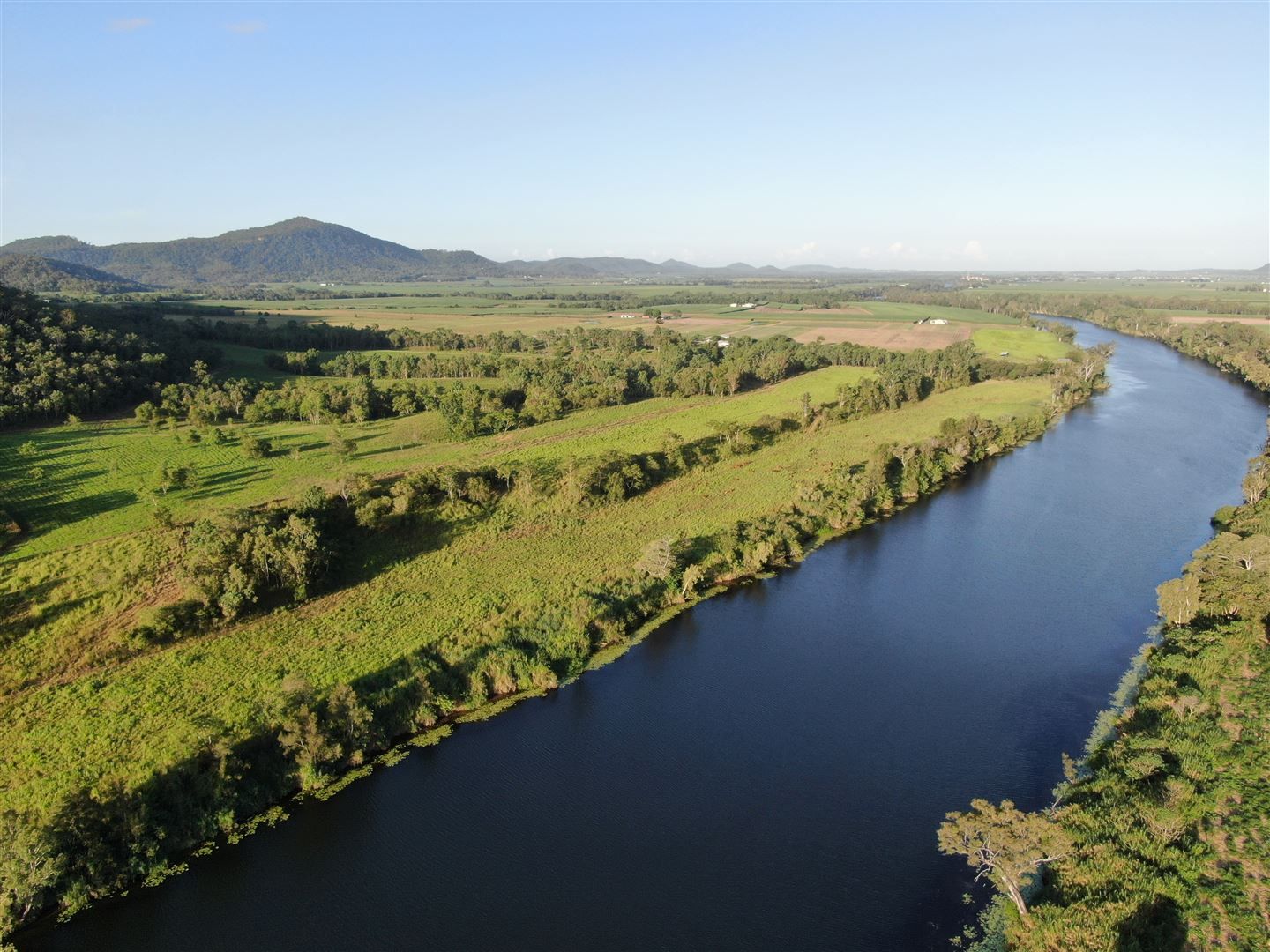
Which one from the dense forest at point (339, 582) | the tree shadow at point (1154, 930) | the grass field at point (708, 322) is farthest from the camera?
the grass field at point (708, 322)

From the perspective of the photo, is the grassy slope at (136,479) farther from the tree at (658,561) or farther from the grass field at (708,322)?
the grass field at (708,322)

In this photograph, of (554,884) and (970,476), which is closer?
(554,884)

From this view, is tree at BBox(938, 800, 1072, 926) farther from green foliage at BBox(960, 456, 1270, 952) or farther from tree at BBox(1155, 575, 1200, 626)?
tree at BBox(1155, 575, 1200, 626)

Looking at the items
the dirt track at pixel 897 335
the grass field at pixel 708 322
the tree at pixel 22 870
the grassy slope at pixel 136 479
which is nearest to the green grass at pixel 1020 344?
the dirt track at pixel 897 335

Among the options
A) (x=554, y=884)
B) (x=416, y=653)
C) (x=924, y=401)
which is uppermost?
(x=924, y=401)

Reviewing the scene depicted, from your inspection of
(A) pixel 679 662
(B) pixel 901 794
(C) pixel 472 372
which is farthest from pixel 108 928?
(C) pixel 472 372

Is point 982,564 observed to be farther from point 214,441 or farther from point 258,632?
point 214,441
